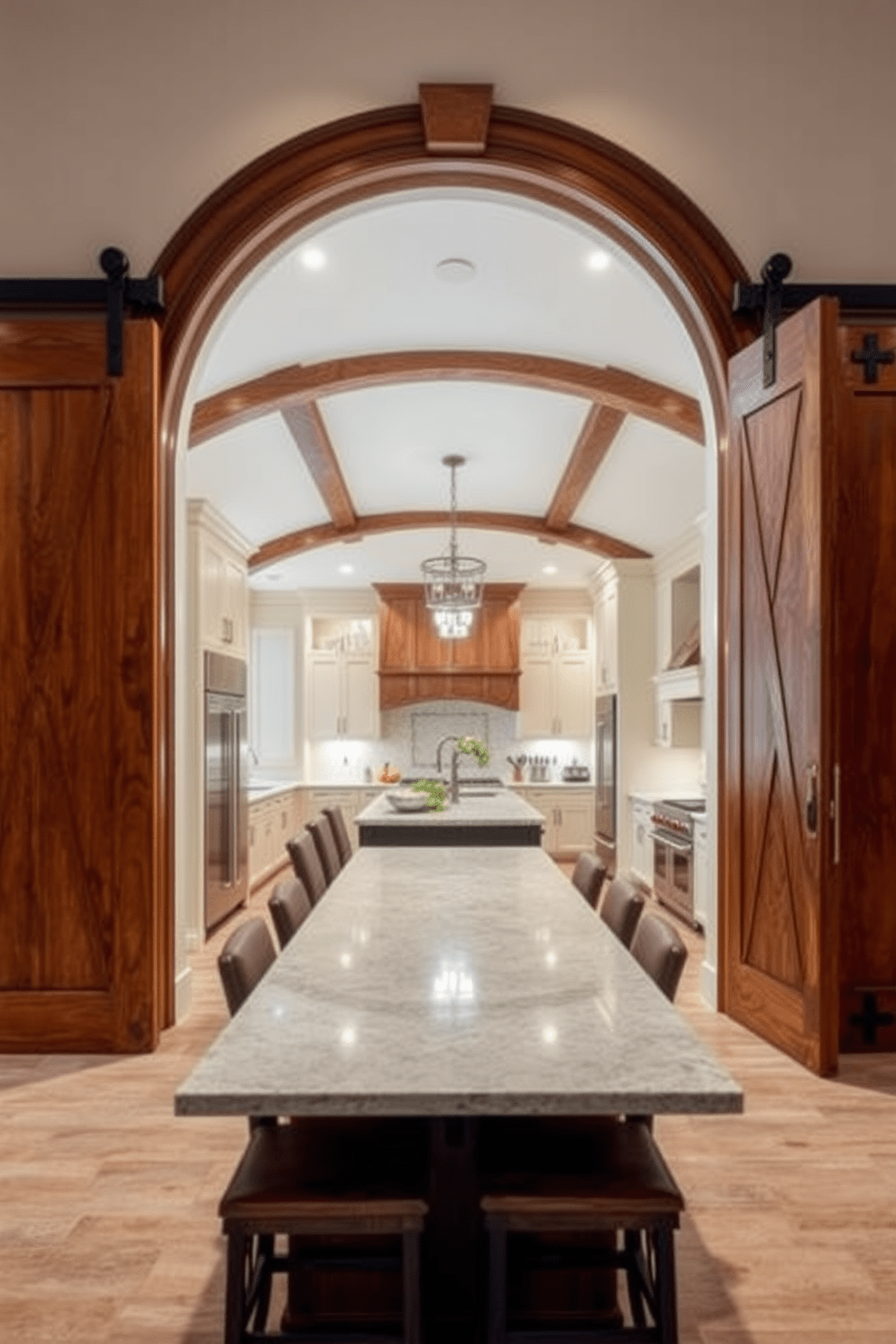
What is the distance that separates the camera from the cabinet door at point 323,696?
9.52 metres

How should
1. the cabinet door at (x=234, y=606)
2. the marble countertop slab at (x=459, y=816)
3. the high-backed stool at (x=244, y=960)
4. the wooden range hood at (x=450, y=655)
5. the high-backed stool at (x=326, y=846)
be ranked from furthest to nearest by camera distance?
the wooden range hood at (x=450, y=655), the cabinet door at (x=234, y=606), the marble countertop slab at (x=459, y=816), the high-backed stool at (x=326, y=846), the high-backed stool at (x=244, y=960)

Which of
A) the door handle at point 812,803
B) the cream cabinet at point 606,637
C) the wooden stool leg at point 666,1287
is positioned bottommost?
the wooden stool leg at point 666,1287

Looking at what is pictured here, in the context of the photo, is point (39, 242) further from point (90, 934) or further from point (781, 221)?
point (781, 221)

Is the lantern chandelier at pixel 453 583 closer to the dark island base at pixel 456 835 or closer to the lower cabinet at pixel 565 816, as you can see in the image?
the dark island base at pixel 456 835

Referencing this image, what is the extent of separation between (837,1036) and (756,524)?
74.1 inches

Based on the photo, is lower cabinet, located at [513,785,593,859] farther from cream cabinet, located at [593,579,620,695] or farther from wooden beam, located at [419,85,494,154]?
wooden beam, located at [419,85,494,154]

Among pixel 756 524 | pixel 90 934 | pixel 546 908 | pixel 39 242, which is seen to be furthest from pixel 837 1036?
pixel 39 242

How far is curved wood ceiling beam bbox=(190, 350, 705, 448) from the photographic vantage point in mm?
5074

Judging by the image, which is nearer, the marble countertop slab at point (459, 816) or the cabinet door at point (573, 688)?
the marble countertop slab at point (459, 816)

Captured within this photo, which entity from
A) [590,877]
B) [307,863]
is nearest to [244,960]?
[590,877]

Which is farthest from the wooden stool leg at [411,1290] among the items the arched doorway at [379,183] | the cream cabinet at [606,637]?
the cream cabinet at [606,637]

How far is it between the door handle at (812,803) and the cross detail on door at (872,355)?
1533 millimetres

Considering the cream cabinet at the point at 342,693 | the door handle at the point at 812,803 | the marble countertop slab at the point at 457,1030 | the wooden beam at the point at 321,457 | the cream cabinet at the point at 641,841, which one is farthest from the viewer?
the cream cabinet at the point at 342,693

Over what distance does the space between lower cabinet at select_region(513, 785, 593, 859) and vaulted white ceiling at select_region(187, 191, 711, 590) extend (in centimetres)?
225
